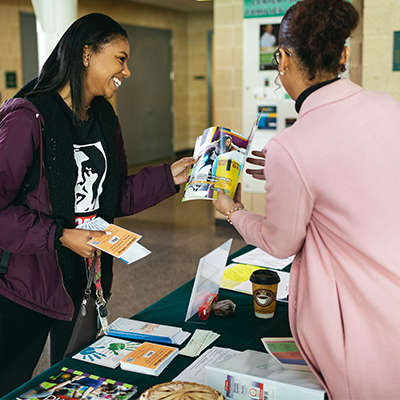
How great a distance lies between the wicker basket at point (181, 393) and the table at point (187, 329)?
0.75 ft

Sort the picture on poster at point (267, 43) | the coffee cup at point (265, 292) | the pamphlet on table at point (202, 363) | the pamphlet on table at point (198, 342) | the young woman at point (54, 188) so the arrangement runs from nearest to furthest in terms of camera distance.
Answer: the pamphlet on table at point (202, 363) → the pamphlet on table at point (198, 342) → the young woman at point (54, 188) → the coffee cup at point (265, 292) → the picture on poster at point (267, 43)

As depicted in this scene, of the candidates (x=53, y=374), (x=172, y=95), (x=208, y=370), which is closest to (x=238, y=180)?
(x=208, y=370)

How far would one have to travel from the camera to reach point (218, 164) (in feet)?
4.78

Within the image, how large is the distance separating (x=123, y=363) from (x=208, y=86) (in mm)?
9653

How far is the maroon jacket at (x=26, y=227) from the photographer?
1.49 meters

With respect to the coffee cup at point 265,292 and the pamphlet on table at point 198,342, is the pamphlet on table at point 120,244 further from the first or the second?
the coffee cup at point 265,292

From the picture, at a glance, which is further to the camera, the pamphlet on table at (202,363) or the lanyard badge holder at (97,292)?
the lanyard badge holder at (97,292)

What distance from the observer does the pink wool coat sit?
992mm

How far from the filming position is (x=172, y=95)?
34.5 feet

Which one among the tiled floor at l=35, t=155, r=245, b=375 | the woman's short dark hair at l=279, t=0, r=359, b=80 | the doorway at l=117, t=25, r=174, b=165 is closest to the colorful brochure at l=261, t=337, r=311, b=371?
the woman's short dark hair at l=279, t=0, r=359, b=80

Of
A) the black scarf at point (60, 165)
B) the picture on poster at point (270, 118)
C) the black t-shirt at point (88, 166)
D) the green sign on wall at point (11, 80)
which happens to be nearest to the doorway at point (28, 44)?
the green sign on wall at point (11, 80)

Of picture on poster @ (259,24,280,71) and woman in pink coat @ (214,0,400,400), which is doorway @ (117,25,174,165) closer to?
picture on poster @ (259,24,280,71)

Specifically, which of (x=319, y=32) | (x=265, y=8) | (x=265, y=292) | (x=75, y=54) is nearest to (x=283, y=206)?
(x=319, y=32)

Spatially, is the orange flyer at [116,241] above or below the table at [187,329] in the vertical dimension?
above
